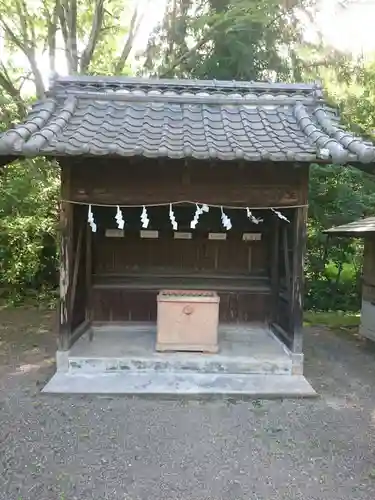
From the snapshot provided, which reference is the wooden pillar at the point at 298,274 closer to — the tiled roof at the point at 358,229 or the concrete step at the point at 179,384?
the concrete step at the point at 179,384

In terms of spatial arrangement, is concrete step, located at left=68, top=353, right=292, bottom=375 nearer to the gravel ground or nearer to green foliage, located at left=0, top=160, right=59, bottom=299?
the gravel ground

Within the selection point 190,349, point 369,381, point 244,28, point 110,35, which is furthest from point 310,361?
point 110,35

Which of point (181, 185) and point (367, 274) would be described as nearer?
point (181, 185)

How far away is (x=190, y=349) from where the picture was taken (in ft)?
20.8

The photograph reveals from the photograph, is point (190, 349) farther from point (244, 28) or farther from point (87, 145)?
point (244, 28)

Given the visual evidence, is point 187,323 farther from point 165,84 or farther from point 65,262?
point 165,84

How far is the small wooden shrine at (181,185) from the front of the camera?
5203 mm

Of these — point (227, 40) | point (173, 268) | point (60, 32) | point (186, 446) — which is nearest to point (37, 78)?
point (60, 32)

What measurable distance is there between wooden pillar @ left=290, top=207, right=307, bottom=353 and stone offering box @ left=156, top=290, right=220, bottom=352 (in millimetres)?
1033

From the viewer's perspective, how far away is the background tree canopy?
10.9m

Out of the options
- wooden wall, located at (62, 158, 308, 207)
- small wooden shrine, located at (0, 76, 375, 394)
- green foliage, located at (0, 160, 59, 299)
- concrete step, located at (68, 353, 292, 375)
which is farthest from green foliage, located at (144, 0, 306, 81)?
concrete step, located at (68, 353, 292, 375)

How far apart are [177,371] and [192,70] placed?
8210mm

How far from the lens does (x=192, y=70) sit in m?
11.6

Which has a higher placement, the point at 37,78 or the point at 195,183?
the point at 37,78
